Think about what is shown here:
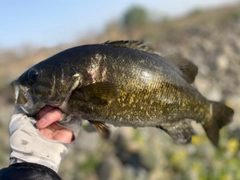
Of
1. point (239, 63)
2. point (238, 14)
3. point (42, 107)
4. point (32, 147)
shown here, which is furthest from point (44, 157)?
point (238, 14)

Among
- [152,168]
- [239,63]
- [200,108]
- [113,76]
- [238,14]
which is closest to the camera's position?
[113,76]

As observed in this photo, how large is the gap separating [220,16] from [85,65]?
18.0 metres

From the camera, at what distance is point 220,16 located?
18953mm

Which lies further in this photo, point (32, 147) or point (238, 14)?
point (238, 14)

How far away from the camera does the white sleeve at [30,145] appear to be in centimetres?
202

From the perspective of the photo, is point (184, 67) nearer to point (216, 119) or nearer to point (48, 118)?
point (216, 119)

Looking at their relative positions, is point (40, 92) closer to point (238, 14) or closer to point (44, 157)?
point (44, 157)

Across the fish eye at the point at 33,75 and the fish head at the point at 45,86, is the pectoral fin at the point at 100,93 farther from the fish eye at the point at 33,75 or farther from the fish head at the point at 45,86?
the fish eye at the point at 33,75

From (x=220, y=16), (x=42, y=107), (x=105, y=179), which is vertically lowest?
(x=220, y=16)

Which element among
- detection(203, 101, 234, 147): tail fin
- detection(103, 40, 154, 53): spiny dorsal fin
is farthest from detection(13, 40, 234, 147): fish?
detection(203, 101, 234, 147): tail fin

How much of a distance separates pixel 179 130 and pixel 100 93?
1.90ft

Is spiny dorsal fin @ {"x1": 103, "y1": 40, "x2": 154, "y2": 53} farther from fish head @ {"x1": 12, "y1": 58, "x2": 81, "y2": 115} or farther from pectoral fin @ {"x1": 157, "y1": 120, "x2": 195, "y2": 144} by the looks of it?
pectoral fin @ {"x1": 157, "y1": 120, "x2": 195, "y2": 144}

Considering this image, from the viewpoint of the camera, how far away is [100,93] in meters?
1.94

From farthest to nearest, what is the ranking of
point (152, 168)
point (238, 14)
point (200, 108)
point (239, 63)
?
point (238, 14) → point (239, 63) → point (152, 168) → point (200, 108)
